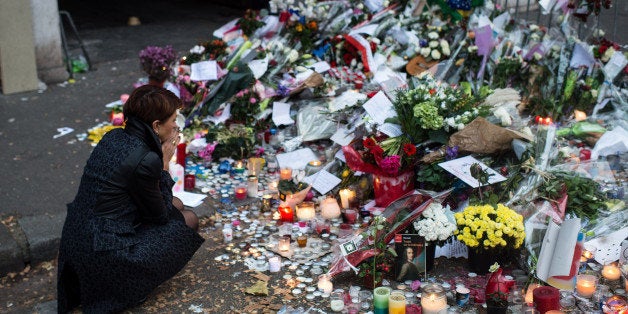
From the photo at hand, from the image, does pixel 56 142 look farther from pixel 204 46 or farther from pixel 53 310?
pixel 53 310

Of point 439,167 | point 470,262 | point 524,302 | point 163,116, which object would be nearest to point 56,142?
point 163,116

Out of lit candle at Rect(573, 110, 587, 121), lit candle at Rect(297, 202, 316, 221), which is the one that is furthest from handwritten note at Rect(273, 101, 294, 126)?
lit candle at Rect(573, 110, 587, 121)

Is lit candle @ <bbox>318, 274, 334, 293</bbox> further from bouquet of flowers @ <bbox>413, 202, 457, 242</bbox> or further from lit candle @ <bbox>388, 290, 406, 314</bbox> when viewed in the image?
bouquet of flowers @ <bbox>413, 202, 457, 242</bbox>

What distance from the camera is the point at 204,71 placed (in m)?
7.19

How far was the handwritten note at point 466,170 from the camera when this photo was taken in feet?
16.0

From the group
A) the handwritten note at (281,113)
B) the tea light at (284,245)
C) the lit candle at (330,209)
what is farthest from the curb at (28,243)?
the handwritten note at (281,113)

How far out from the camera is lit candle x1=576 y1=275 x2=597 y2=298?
429 cm

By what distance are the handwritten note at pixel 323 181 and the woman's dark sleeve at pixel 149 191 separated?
1667 mm

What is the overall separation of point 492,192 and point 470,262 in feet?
1.85

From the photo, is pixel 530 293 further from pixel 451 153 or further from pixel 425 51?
pixel 425 51

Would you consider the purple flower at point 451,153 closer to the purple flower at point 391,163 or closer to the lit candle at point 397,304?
Answer: the purple flower at point 391,163

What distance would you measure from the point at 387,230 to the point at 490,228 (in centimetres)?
64

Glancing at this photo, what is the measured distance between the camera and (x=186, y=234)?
4.29 meters

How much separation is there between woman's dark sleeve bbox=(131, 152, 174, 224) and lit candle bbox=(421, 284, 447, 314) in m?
1.57
